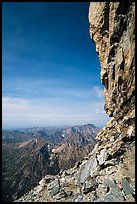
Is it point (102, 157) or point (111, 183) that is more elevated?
point (102, 157)

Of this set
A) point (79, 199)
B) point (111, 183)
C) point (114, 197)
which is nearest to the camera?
point (114, 197)

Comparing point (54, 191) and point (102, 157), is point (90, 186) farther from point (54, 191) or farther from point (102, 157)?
point (102, 157)

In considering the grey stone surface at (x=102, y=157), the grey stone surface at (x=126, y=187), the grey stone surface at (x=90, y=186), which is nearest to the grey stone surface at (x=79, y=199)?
the grey stone surface at (x=90, y=186)

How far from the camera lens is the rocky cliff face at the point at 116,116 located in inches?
857

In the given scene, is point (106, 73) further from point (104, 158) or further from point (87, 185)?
point (87, 185)

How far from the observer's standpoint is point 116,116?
32.2 metres

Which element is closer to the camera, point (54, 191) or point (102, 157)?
point (54, 191)

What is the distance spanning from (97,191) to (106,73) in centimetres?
1951

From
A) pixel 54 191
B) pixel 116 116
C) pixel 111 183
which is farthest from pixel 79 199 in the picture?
pixel 116 116

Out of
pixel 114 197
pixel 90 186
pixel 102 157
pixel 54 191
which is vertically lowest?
pixel 54 191

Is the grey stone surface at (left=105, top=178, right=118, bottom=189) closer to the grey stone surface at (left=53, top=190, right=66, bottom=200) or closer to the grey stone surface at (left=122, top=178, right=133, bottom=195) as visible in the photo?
the grey stone surface at (left=122, top=178, right=133, bottom=195)

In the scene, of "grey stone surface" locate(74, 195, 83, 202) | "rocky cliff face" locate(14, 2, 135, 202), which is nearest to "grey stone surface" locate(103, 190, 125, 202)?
"rocky cliff face" locate(14, 2, 135, 202)

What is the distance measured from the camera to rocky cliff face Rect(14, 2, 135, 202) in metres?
21.8

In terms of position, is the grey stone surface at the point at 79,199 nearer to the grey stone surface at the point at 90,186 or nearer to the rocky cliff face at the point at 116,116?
the rocky cliff face at the point at 116,116
